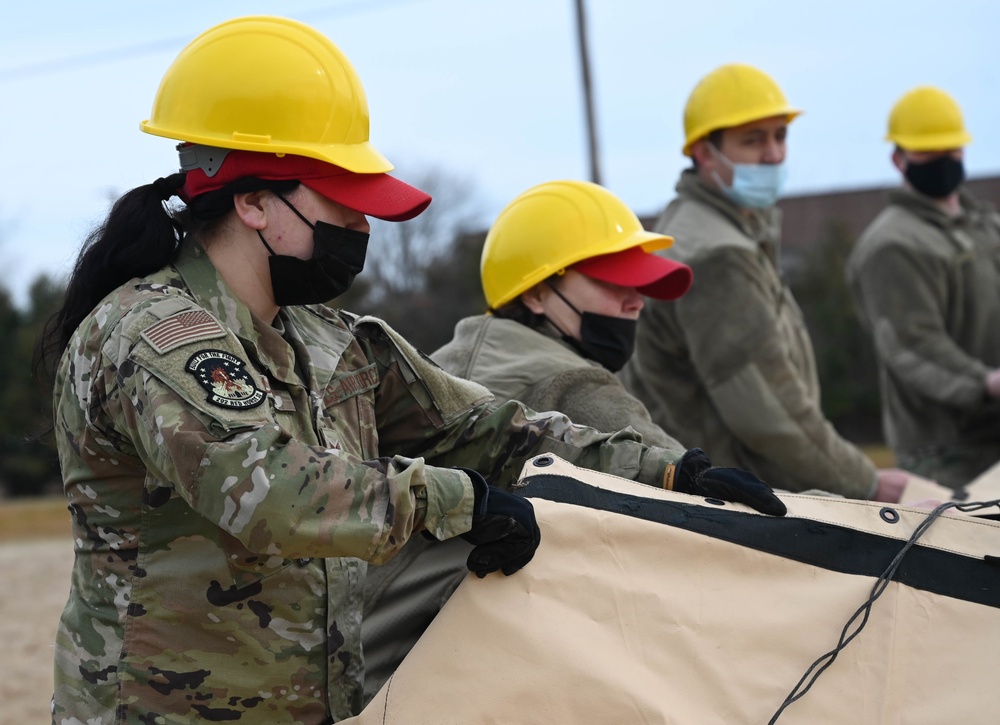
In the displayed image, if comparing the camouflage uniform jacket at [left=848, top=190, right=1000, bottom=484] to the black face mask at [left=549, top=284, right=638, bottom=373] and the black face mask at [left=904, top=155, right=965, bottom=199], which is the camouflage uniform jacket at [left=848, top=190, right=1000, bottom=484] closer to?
the black face mask at [left=904, top=155, right=965, bottom=199]

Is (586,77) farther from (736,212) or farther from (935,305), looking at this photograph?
(736,212)

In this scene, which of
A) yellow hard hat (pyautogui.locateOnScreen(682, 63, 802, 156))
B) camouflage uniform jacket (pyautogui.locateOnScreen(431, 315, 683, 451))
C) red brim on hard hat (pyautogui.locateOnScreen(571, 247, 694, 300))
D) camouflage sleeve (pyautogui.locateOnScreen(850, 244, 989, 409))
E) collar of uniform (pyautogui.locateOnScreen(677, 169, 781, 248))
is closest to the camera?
camouflage uniform jacket (pyautogui.locateOnScreen(431, 315, 683, 451))

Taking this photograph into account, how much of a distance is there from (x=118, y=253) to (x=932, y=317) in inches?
188

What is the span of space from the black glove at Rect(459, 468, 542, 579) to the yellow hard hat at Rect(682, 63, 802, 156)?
3.32 meters

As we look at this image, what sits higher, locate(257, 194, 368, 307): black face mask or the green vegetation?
locate(257, 194, 368, 307): black face mask

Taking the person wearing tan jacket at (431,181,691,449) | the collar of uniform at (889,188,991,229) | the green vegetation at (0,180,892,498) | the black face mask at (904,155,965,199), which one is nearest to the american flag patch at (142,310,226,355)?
the person wearing tan jacket at (431,181,691,449)

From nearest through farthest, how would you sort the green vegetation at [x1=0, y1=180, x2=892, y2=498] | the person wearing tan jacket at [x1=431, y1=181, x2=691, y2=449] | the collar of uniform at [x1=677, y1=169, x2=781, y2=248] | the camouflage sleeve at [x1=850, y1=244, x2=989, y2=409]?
the person wearing tan jacket at [x1=431, y1=181, x2=691, y2=449], the collar of uniform at [x1=677, y1=169, x2=781, y2=248], the camouflage sleeve at [x1=850, y1=244, x2=989, y2=409], the green vegetation at [x1=0, y1=180, x2=892, y2=498]

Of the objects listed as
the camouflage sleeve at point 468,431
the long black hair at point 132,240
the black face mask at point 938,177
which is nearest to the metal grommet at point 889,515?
the camouflage sleeve at point 468,431

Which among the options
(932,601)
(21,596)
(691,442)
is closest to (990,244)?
(691,442)

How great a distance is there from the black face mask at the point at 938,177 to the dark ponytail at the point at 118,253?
5012 mm

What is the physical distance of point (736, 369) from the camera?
4828 millimetres

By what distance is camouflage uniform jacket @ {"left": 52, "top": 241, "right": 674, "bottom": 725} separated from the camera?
2.21 meters

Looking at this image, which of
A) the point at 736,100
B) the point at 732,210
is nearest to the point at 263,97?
the point at 732,210

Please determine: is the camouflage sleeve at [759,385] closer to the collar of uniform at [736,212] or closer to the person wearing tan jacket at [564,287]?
the collar of uniform at [736,212]
